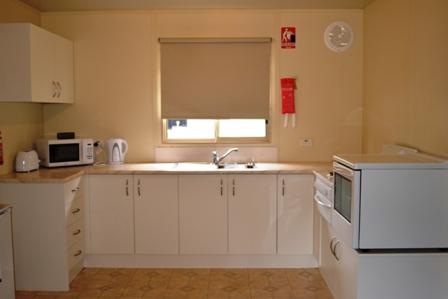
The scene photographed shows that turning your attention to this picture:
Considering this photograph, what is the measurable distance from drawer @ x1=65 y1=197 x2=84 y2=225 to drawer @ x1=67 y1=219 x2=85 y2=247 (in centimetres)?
4

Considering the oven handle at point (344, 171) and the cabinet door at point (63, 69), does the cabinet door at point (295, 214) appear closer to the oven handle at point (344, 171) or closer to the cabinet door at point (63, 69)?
the oven handle at point (344, 171)

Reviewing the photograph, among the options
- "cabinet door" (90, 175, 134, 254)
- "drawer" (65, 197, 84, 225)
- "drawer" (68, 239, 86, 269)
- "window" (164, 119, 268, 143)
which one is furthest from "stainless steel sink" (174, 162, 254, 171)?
"drawer" (68, 239, 86, 269)

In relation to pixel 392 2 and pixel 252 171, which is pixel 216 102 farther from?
pixel 392 2

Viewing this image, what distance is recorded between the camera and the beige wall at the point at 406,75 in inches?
120

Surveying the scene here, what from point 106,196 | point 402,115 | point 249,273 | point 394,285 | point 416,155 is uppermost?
point 402,115

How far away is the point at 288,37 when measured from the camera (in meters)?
4.59

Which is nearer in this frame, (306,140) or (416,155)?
(416,155)

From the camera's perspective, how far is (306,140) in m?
4.68

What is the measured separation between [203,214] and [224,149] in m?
0.86

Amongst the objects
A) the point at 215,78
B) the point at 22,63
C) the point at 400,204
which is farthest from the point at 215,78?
the point at 400,204

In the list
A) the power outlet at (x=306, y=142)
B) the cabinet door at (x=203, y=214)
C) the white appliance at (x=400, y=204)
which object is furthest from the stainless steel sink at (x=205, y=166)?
the white appliance at (x=400, y=204)

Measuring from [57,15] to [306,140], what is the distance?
9.34 feet

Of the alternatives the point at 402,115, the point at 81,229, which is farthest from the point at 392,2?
the point at 81,229

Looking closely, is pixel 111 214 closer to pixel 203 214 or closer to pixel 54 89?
pixel 203 214
